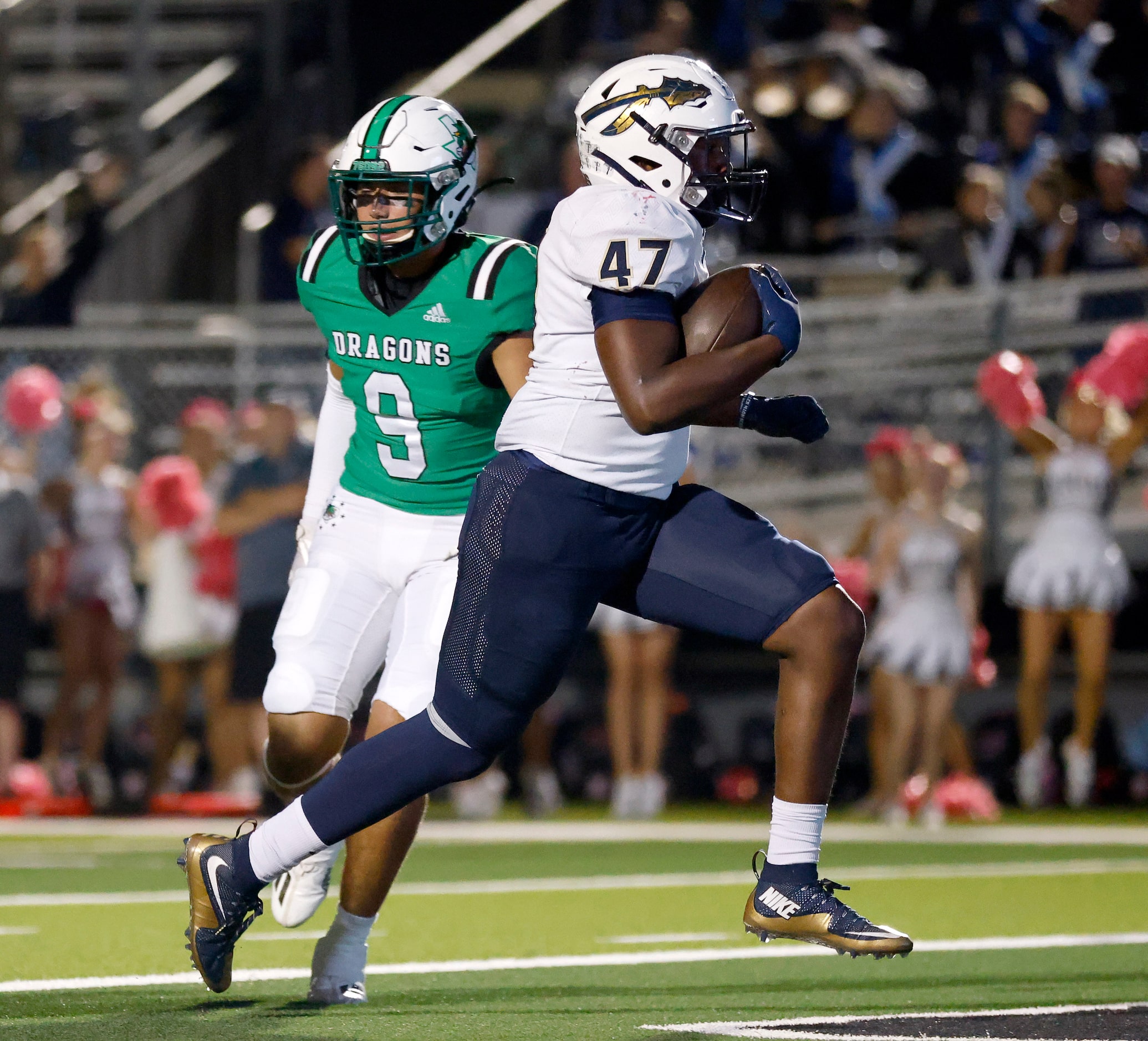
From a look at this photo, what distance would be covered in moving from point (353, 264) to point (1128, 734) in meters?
7.02

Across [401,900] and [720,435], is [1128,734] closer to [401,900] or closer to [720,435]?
[720,435]

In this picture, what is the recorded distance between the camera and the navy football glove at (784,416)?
13.5ft

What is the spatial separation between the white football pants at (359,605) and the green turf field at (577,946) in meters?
0.70

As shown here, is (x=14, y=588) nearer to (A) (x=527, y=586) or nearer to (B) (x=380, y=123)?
(B) (x=380, y=123)

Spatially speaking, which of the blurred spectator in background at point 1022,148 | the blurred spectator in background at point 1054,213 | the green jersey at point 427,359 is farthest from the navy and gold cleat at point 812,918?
the blurred spectator in background at point 1022,148

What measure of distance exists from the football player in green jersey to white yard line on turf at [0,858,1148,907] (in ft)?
6.73

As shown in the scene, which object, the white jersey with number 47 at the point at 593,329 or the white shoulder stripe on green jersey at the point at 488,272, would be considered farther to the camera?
the white shoulder stripe on green jersey at the point at 488,272

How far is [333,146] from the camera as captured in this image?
15367mm

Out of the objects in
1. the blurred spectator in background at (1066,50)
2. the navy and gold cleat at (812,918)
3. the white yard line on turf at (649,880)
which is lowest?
the white yard line on turf at (649,880)

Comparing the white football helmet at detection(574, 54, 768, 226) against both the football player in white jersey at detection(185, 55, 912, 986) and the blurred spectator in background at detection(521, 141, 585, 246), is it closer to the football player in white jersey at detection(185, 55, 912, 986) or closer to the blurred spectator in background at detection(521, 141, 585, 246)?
the football player in white jersey at detection(185, 55, 912, 986)

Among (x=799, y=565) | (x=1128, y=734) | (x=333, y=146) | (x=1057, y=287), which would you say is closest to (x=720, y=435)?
(x=1057, y=287)

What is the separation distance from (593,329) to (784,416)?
0.41 m

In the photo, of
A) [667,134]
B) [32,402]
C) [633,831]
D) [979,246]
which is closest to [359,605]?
[667,134]

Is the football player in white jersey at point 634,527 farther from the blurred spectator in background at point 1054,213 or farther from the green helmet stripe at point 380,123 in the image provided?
the blurred spectator in background at point 1054,213
